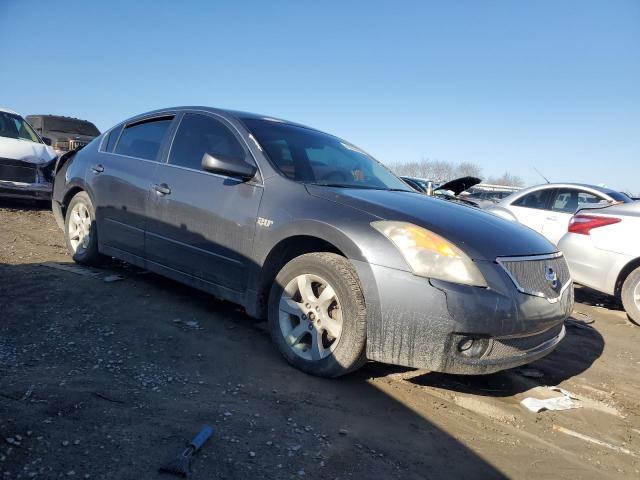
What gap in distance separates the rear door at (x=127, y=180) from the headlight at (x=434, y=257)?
2.47 m

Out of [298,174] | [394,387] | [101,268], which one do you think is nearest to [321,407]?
[394,387]

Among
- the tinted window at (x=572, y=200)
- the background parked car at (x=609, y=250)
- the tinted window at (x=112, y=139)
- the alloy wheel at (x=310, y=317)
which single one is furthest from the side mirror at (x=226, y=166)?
the tinted window at (x=572, y=200)

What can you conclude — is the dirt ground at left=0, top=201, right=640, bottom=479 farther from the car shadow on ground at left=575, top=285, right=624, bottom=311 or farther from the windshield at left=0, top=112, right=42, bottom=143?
the windshield at left=0, top=112, right=42, bottom=143

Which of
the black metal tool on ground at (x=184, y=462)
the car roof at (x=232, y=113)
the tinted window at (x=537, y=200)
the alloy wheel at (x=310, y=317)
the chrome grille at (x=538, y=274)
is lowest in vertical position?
the black metal tool on ground at (x=184, y=462)

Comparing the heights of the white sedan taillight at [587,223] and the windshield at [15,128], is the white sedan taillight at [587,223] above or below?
below

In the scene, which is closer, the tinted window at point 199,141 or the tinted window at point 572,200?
the tinted window at point 199,141

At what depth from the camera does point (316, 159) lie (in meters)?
3.88

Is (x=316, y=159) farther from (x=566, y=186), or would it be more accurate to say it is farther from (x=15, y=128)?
(x=15, y=128)

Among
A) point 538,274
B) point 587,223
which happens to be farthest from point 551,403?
point 587,223

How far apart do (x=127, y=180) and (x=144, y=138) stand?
448 millimetres

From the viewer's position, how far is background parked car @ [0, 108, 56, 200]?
27.3 feet

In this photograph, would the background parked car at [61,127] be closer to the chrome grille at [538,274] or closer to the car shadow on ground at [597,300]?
the car shadow on ground at [597,300]

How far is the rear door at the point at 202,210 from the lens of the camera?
3.42 metres

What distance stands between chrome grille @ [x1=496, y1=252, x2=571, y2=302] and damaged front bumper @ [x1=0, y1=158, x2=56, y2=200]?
8506mm
